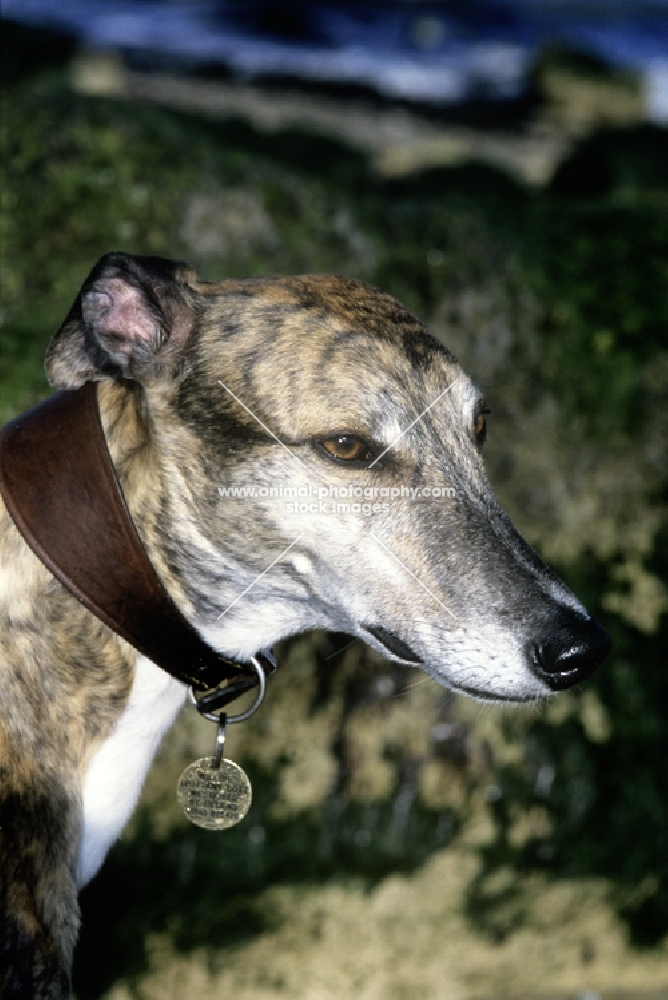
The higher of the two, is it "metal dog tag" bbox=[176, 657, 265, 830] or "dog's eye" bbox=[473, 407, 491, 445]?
"dog's eye" bbox=[473, 407, 491, 445]

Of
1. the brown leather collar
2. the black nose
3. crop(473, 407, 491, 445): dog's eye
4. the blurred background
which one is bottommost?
the blurred background

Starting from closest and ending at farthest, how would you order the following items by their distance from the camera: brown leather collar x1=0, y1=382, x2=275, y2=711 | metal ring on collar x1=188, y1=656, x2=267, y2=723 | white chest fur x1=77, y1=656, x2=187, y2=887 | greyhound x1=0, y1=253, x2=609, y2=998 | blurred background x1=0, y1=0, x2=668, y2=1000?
brown leather collar x1=0, y1=382, x2=275, y2=711 → greyhound x1=0, y1=253, x2=609, y2=998 → white chest fur x1=77, y1=656, x2=187, y2=887 → metal ring on collar x1=188, y1=656, x2=267, y2=723 → blurred background x1=0, y1=0, x2=668, y2=1000

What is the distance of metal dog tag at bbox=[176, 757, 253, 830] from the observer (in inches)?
116

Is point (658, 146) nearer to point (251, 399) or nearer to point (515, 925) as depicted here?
point (515, 925)

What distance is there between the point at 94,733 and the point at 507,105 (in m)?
10.7

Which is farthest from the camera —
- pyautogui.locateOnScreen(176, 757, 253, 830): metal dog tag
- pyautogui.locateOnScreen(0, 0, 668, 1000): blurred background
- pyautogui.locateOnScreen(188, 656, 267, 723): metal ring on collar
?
pyautogui.locateOnScreen(0, 0, 668, 1000): blurred background

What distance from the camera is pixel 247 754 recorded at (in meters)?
4.64

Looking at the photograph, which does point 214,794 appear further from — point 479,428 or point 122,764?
point 479,428

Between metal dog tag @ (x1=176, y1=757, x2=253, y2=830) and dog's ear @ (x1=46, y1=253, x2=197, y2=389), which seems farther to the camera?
metal dog tag @ (x1=176, y1=757, x2=253, y2=830)

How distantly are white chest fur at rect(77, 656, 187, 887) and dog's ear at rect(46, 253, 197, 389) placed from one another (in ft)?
2.66

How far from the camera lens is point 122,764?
2.77 m

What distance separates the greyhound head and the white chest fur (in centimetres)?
27

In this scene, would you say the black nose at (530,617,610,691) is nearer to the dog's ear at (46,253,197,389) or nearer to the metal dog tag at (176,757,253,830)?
the metal dog tag at (176,757,253,830)

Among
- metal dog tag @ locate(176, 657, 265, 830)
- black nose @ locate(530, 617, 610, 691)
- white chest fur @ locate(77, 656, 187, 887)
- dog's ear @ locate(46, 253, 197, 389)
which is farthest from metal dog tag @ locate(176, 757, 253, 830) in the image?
dog's ear @ locate(46, 253, 197, 389)
